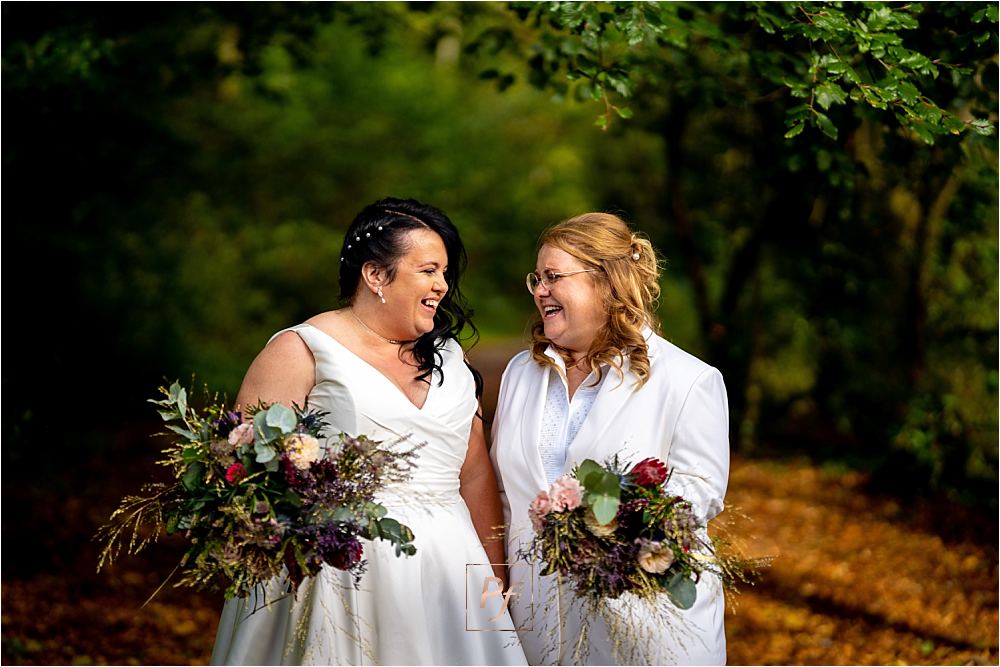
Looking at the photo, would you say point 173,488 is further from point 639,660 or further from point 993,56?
point 993,56

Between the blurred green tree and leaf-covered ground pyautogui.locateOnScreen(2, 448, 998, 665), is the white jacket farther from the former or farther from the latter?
leaf-covered ground pyautogui.locateOnScreen(2, 448, 998, 665)

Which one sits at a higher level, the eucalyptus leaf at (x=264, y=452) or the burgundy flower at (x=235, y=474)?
the eucalyptus leaf at (x=264, y=452)

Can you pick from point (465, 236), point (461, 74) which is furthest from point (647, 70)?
point (461, 74)

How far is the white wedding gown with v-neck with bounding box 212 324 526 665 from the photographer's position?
3.43 meters

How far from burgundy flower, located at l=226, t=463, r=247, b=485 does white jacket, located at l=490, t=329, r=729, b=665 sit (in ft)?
3.13

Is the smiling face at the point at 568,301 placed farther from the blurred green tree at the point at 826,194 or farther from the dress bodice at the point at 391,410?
the blurred green tree at the point at 826,194

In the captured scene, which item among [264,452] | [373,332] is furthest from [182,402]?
[373,332]

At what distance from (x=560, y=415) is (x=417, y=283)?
0.64 m

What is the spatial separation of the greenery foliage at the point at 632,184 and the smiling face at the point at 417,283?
120 centimetres

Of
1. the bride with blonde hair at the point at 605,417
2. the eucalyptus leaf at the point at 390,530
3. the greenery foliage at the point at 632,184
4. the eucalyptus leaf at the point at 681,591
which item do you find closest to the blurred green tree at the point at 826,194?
the greenery foliage at the point at 632,184

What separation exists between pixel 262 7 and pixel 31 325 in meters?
2.91

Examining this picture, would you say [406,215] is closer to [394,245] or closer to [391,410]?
[394,245]

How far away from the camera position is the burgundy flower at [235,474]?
291 cm

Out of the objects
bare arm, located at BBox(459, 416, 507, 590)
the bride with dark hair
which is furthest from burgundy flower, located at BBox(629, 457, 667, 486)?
bare arm, located at BBox(459, 416, 507, 590)
